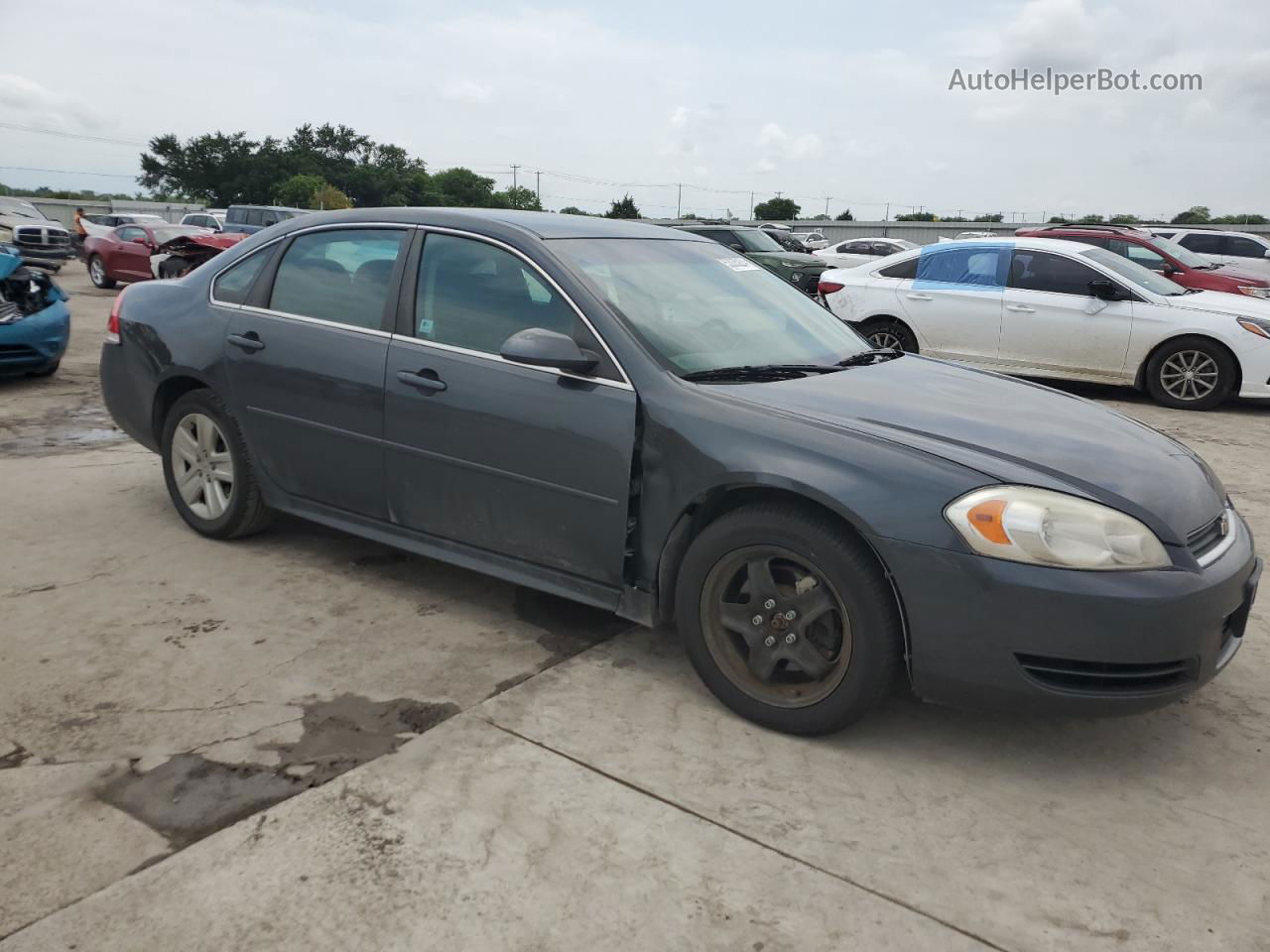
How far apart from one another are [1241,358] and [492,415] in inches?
317

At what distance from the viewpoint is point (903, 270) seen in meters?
10.5

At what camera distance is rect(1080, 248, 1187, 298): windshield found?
31.4 ft

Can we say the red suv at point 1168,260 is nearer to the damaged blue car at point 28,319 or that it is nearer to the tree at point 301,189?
the damaged blue car at point 28,319

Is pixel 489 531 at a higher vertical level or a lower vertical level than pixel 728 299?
lower

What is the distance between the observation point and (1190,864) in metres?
2.55

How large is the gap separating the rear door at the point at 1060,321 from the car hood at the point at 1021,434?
621 cm

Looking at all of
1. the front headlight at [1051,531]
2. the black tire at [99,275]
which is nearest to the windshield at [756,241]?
the black tire at [99,275]

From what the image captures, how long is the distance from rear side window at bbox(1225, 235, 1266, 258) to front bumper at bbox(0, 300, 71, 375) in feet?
65.6

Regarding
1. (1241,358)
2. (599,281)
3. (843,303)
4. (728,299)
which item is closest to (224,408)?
(599,281)

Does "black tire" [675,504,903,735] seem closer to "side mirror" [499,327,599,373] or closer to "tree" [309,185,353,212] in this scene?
"side mirror" [499,327,599,373]

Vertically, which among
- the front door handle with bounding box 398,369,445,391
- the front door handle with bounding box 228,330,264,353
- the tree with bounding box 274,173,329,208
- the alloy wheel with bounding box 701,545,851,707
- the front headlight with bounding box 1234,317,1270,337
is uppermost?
the tree with bounding box 274,173,329,208

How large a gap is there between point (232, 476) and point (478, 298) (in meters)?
1.56

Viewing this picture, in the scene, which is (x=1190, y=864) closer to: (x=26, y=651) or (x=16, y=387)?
(x=26, y=651)

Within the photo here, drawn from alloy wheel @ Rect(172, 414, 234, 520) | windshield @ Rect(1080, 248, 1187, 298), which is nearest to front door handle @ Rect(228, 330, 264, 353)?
alloy wheel @ Rect(172, 414, 234, 520)
